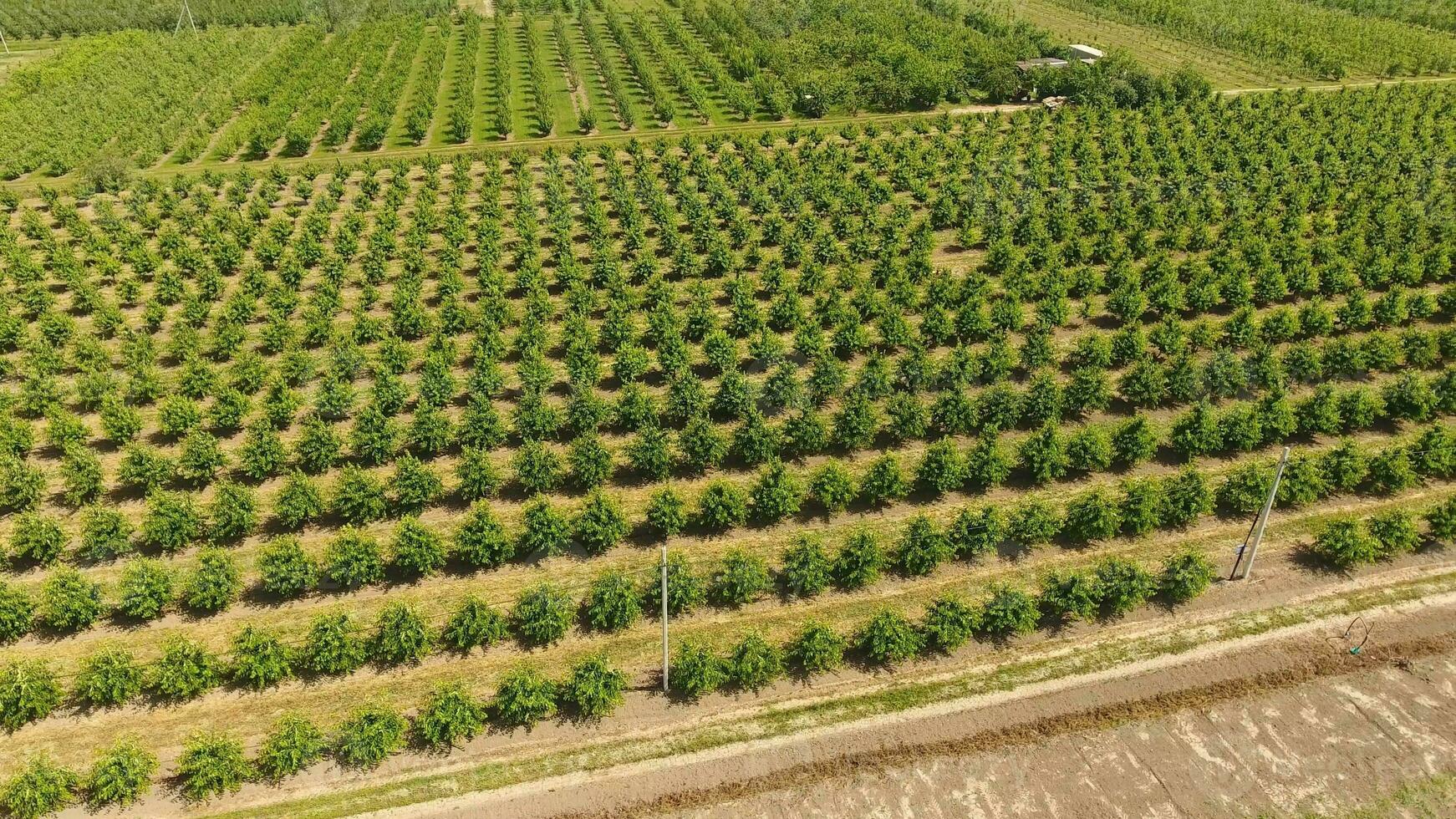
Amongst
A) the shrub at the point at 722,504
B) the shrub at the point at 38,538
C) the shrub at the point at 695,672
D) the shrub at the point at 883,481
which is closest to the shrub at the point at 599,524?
the shrub at the point at 722,504

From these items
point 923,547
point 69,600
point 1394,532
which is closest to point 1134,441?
point 1394,532

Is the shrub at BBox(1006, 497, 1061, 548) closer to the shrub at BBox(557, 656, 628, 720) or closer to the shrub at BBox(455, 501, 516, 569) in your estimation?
the shrub at BBox(557, 656, 628, 720)

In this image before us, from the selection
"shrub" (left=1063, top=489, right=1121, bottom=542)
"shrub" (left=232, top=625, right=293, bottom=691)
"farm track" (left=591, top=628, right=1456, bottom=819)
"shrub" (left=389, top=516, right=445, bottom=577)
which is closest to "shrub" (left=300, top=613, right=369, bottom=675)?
"shrub" (left=232, top=625, right=293, bottom=691)

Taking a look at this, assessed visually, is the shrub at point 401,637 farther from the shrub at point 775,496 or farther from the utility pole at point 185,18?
the utility pole at point 185,18

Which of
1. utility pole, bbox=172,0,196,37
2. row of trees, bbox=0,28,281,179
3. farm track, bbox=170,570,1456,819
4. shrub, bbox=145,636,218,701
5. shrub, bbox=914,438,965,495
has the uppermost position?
utility pole, bbox=172,0,196,37

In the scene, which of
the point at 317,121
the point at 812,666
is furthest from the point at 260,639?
the point at 317,121

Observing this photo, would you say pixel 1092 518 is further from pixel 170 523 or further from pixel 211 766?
pixel 170 523
